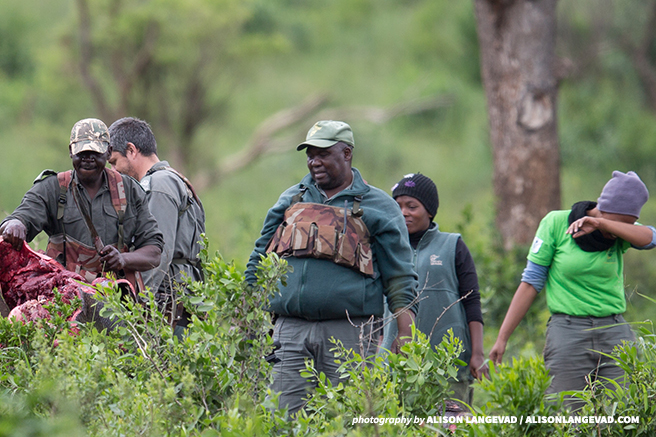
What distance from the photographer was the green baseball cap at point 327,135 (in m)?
3.66

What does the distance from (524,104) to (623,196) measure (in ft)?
13.9

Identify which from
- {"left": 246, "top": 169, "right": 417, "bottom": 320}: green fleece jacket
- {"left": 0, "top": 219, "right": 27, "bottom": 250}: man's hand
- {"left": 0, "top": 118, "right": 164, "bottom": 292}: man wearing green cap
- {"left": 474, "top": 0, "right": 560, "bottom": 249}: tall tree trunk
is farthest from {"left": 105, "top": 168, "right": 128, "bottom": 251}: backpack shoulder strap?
{"left": 474, "top": 0, "right": 560, "bottom": 249}: tall tree trunk

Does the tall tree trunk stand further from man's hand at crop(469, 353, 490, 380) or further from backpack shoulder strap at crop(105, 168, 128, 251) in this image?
Answer: backpack shoulder strap at crop(105, 168, 128, 251)

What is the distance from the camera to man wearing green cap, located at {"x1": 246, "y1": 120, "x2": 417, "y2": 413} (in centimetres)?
353

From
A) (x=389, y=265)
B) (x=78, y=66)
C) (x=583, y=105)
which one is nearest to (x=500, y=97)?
(x=389, y=265)

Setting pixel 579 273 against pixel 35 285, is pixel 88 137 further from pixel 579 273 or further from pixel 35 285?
pixel 579 273

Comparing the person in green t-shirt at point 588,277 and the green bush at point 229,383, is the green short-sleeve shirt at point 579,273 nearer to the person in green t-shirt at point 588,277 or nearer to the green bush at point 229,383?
the person in green t-shirt at point 588,277

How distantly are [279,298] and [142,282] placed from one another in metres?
0.76

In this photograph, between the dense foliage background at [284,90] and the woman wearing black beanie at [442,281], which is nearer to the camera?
the woman wearing black beanie at [442,281]

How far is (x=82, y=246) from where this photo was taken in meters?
3.69

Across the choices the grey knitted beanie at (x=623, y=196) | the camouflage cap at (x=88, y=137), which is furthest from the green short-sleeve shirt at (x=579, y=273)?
the camouflage cap at (x=88, y=137)

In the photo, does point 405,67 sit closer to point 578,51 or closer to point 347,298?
point 578,51

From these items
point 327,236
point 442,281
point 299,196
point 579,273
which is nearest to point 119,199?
point 299,196

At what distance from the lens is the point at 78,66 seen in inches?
776
